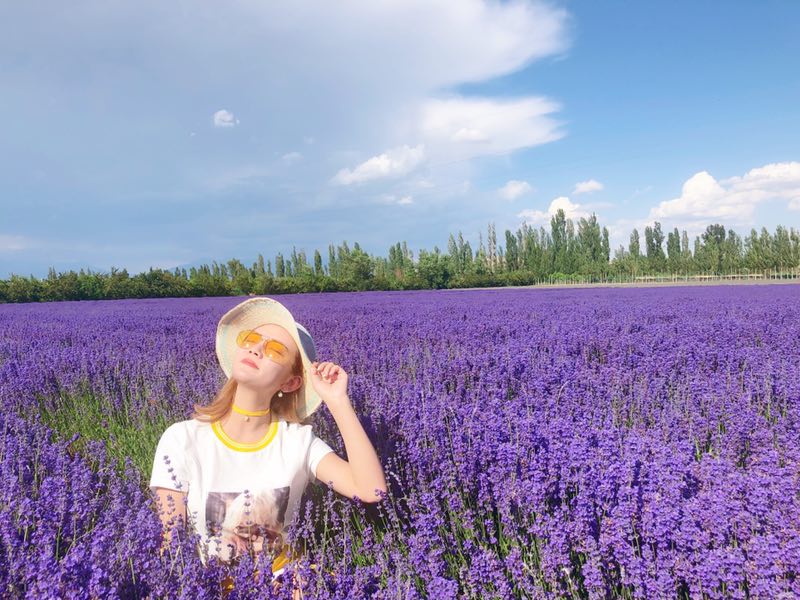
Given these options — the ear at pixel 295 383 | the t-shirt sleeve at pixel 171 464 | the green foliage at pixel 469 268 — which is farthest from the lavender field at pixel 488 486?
the green foliage at pixel 469 268

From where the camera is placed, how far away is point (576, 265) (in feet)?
185

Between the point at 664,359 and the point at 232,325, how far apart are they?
130 inches

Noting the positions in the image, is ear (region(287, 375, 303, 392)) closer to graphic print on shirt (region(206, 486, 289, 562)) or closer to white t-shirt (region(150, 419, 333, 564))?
white t-shirt (region(150, 419, 333, 564))

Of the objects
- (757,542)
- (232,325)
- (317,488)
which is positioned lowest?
(317,488)

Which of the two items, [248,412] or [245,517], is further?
[248,412]

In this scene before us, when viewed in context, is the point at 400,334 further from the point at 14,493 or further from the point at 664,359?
the point at 14,493

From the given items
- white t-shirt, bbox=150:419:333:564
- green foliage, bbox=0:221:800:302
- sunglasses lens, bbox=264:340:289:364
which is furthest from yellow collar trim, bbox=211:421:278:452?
green foliage, bbox=0:221:800:302

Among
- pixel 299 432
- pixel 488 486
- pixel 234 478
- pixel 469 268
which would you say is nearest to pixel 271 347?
pixel 299 432

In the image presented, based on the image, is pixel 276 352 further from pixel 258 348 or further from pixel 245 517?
pixel 245 517

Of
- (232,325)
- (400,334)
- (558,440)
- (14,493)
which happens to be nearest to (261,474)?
(232,325)

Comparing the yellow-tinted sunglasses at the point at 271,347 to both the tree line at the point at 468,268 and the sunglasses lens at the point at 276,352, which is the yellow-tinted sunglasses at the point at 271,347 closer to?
the sunglasses lens at the point at 276,352

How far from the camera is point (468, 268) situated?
5966cm

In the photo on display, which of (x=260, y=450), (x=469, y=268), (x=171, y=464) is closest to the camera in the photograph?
(x=171, y=464)

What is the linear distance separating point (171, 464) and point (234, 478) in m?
0.21
